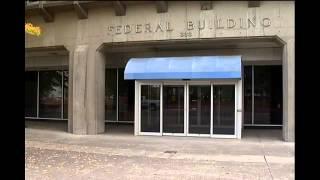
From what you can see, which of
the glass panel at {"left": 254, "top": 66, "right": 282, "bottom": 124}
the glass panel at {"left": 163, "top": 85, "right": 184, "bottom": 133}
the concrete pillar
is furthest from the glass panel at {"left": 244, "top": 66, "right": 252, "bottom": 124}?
the concrete pillar

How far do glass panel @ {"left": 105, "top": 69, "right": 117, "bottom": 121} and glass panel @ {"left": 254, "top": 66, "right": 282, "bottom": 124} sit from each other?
7.34 m

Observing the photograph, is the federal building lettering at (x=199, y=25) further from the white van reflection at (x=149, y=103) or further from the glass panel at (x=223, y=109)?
the white van reflection at (x=149, y=103)

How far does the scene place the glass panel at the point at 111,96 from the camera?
68.0ft

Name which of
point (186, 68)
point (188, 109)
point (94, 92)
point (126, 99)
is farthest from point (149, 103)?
point (126, 99)

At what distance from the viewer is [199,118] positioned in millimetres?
15320

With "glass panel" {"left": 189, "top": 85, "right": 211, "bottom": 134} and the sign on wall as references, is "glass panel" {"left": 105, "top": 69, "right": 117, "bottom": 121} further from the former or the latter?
"glass panel" {"left": 189, "top": 85, "right": 211, "bottom": 134}

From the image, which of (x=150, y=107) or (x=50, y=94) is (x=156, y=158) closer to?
(x=150, y=107)

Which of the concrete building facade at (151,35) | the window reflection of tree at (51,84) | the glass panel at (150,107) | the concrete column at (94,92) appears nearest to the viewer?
the concrete building facade at (151,35)

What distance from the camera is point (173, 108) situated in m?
15.6

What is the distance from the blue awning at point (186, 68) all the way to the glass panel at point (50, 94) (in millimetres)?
8199

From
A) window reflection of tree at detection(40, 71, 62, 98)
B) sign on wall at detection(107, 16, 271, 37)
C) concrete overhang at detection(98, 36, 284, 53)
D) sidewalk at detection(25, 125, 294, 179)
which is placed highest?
sign on wall at detection(107, 16, 271, 37)

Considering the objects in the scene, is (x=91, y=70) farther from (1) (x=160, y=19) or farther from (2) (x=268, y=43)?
(2) (x=268, y=43)

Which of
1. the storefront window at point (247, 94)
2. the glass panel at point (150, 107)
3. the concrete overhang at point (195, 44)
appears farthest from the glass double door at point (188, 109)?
the storefront window at point (247, 94)

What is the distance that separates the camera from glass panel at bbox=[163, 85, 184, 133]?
15523 mm
